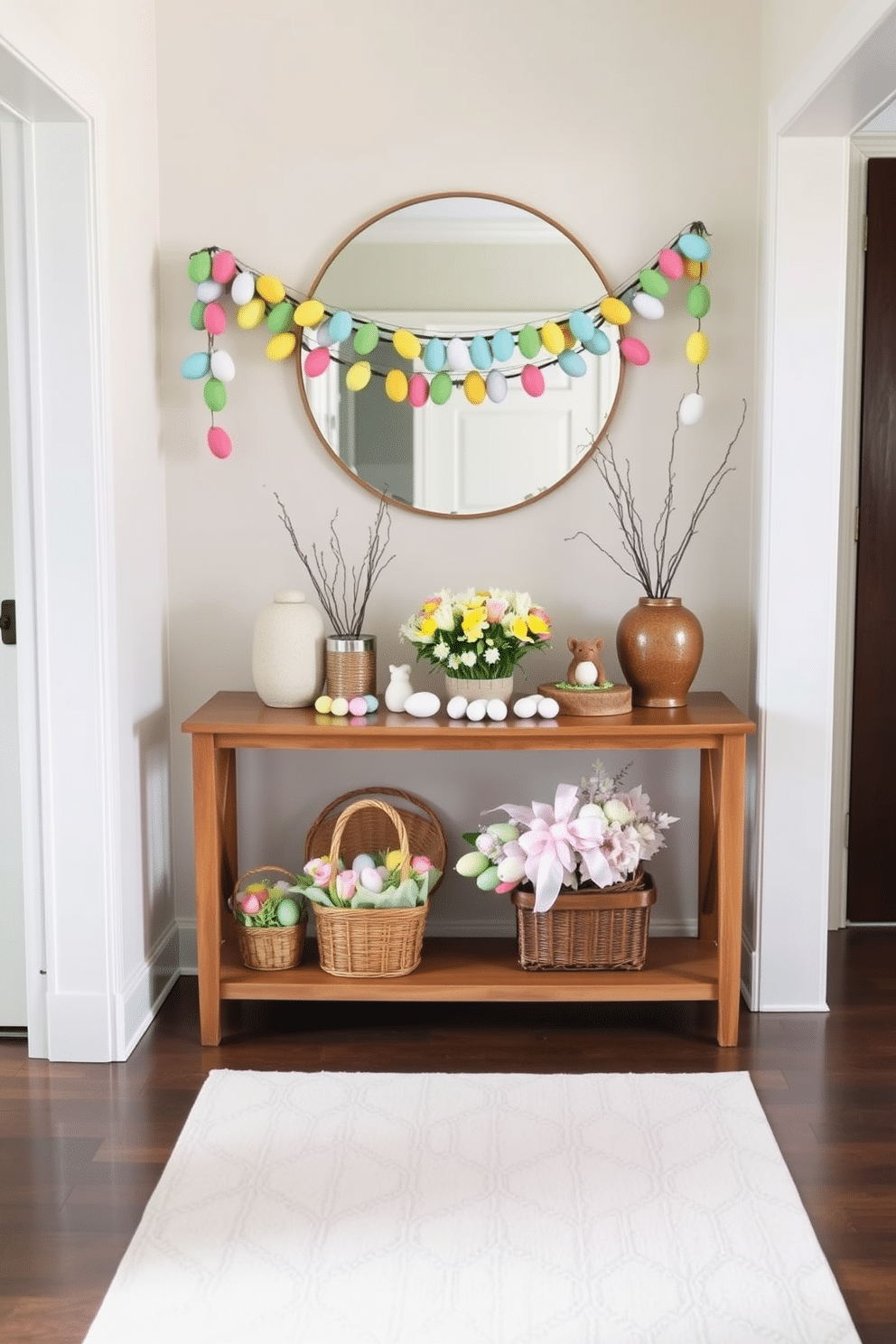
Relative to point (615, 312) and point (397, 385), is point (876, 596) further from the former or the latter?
point (397, 385)

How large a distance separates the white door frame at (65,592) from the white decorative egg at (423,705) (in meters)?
0.66

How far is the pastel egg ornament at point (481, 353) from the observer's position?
10.6 ft

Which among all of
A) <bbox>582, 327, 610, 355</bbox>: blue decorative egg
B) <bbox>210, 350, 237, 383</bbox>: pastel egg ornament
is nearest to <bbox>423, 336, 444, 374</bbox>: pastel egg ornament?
<bbox>582, 327, 610, 355</bbox>: blue decorative egg

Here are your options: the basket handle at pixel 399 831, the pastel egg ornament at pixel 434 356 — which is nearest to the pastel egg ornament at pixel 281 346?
the pastel egg ornament at pixel 434 356

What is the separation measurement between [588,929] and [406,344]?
147 cm

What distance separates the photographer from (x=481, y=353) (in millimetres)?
3225

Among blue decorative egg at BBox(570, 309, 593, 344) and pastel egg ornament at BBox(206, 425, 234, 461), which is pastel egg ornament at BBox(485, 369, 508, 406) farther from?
pastel egg ornament at BBox(206, 425, 234, 461)

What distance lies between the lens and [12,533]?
2906 mm

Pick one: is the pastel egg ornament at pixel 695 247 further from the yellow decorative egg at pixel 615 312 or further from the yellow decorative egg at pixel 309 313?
the yellow decorative egg at pixel 309 313

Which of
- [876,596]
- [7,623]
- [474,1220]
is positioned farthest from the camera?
[876,596]

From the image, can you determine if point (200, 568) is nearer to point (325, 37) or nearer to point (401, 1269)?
point (325, 37)

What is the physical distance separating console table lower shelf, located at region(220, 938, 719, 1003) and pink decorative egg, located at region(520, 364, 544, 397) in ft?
4.59

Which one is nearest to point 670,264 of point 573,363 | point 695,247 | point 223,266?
point 695,247

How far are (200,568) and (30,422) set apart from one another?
713mm
